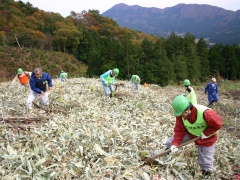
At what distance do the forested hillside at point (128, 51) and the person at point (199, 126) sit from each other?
25674 millimetres

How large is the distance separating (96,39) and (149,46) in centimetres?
2577

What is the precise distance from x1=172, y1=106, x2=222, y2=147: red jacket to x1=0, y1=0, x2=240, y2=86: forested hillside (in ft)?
84.4

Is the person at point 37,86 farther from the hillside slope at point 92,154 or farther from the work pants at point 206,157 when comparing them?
the work pants at point 206,157

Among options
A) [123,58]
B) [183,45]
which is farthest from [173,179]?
[183,45]

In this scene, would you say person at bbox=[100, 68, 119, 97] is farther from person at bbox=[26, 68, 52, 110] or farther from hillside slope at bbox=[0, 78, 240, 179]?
hillside slope at bbox=[0, 78, 240, 179]

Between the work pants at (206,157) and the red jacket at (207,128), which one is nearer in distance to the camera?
the red jacket at (207,128)

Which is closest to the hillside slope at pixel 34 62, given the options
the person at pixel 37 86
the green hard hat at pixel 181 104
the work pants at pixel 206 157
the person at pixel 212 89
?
the person at pixel 212 89

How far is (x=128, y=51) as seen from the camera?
2998 centimetres

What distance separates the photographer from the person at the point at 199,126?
349 centimetres

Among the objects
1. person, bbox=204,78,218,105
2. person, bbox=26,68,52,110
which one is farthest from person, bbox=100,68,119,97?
person, bbox=204,78,218,105

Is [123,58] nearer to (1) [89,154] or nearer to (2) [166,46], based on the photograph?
(2) [166,46]

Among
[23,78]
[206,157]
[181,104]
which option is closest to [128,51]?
[23,78]

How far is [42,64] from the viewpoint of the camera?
4288cm

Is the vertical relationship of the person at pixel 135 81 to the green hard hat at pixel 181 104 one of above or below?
below
